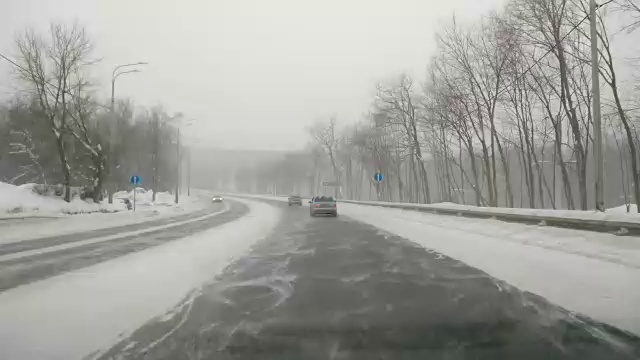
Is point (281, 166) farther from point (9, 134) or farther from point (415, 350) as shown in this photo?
point (415, 350)

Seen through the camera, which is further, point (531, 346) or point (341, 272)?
point (341, 272)

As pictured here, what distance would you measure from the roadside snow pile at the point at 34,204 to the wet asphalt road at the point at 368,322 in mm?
24444

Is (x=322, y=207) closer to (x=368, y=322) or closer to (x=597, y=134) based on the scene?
(x=597, y=134)

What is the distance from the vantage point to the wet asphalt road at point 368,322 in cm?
528

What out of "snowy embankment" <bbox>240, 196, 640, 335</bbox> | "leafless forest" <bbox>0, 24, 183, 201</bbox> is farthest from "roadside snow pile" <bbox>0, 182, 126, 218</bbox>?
"snowy embankment" <bbox>240, 196, 640, 335</bbox>

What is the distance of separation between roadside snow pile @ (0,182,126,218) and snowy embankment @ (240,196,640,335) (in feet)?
78.4

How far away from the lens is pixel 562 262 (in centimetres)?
1205

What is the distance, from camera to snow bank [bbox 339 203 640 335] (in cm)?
775

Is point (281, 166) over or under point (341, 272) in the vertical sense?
over

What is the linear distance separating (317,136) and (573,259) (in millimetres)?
83674

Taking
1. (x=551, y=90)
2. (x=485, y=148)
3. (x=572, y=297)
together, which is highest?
(x=551, y=90)

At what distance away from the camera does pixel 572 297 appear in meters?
8.23

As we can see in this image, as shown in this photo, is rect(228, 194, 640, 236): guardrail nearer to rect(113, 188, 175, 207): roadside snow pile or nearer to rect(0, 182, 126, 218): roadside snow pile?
rect(0, 182, 126, 218): roadside snow pile

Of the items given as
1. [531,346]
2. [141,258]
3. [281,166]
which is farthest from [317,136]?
[531,346]
